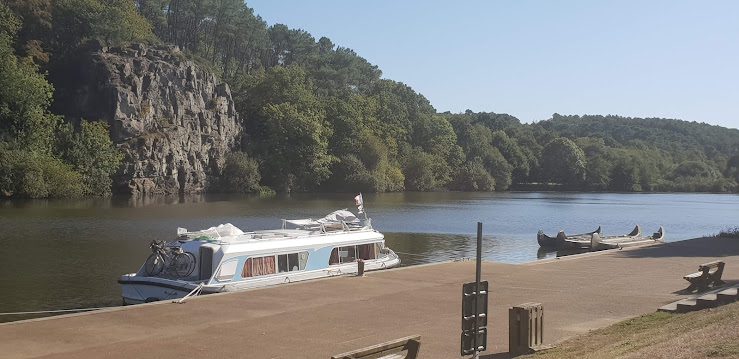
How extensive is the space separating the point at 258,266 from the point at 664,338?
19356 mm

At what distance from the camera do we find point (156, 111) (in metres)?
122

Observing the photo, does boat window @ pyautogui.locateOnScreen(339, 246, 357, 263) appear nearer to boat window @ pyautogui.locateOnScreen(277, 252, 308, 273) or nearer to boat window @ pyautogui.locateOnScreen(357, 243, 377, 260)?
boat window @ pyautogui.locateOnScreen(357, 243, 377, 260)

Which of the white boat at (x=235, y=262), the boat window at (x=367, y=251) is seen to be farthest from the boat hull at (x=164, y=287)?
the boat window at (x=367, y=251)

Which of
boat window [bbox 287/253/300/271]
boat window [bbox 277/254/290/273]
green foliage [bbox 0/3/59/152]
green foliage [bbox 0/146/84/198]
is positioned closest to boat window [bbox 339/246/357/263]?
boat window [bbox 287/253/300/271]

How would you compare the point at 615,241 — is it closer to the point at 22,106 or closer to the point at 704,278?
the point at 704,278

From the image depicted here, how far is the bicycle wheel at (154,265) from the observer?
30.3 m

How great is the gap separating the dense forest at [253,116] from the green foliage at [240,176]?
0.20 meters

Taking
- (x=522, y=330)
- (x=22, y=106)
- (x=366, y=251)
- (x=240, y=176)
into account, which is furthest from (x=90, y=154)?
(x=522, y=330)

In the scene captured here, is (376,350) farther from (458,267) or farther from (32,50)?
(32,50)

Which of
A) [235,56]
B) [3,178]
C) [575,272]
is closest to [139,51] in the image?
[3,178]

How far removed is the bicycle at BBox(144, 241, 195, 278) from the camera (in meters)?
30.2

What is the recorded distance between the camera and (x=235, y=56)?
184 meters

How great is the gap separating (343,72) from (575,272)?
151957 mm

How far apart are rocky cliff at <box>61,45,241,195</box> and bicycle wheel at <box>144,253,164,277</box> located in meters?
87.6
